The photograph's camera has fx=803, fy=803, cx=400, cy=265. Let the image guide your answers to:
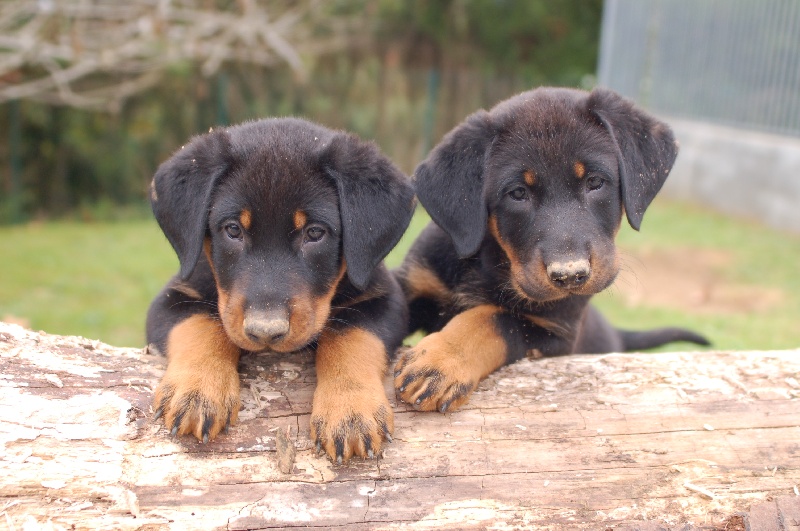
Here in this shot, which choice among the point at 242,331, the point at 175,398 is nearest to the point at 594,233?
the point at 242,331

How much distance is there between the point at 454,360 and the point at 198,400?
0.96 meters

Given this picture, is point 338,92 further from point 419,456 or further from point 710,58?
point 419,456

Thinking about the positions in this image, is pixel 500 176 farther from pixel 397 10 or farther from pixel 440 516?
pixel 397 10

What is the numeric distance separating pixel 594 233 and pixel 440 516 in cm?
130

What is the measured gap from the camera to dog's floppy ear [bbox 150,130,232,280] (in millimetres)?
3055

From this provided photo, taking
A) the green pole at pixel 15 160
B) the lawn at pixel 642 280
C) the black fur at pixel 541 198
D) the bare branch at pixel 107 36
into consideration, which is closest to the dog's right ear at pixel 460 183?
the black fur at pixel 541 198

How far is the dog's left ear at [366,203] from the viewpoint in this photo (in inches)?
121

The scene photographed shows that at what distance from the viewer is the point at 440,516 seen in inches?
102

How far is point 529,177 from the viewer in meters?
3.30

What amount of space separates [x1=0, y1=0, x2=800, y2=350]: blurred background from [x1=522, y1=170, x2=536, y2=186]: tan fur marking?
403 centimetres

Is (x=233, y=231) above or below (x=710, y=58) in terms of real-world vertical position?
above

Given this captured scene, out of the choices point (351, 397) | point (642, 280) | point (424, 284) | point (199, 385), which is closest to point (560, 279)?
point (351, 397)

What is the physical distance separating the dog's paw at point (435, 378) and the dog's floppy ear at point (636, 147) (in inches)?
39.5

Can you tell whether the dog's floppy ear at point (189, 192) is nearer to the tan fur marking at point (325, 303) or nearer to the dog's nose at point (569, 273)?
the tan fur marking at point (325, 303)
